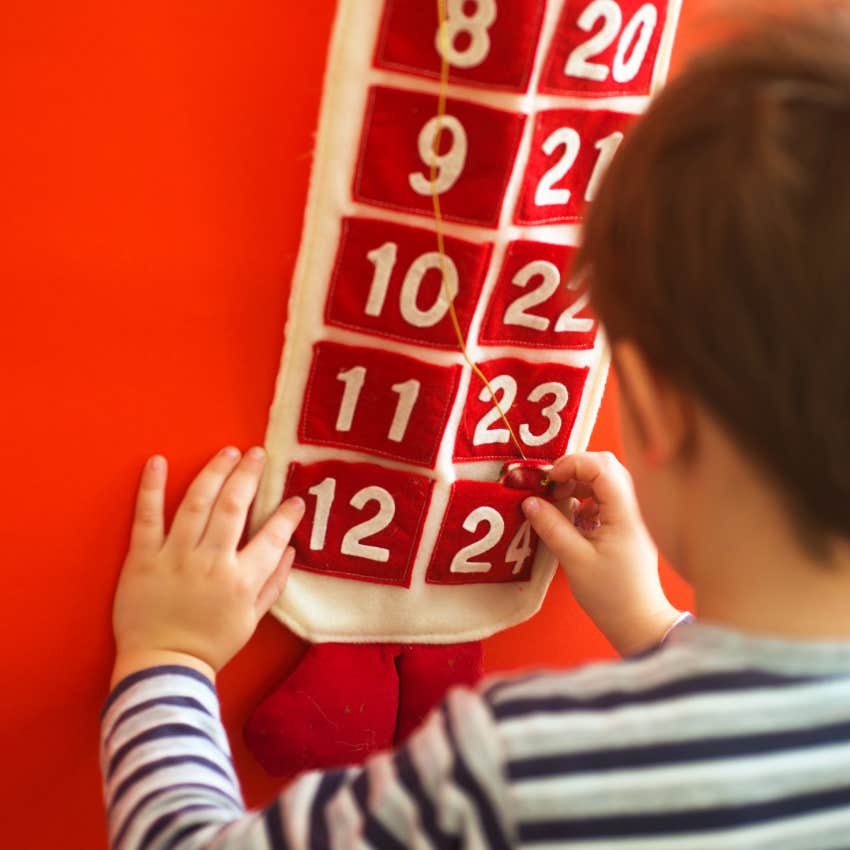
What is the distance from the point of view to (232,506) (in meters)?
0.69

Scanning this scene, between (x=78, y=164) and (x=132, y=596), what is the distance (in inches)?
11.7

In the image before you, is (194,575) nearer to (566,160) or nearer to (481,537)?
(481,537)

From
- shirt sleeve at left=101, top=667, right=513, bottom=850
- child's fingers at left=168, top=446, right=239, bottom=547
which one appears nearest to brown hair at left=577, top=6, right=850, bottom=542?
shirt sleeve at left=101, top=667, right=513, bottom=850

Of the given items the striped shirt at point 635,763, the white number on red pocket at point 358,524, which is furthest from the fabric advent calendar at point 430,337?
the striped shirt at point 635,763

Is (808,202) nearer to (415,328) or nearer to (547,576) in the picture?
(415,328)

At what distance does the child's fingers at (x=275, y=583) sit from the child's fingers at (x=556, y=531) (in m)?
0.20

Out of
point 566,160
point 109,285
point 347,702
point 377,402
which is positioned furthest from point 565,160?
point 347,702

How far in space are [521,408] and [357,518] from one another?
15cm

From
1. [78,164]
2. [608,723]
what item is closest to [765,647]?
[608,723]

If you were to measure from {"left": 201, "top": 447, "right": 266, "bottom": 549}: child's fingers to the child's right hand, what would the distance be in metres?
0.23

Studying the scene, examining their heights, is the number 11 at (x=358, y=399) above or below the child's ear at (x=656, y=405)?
below

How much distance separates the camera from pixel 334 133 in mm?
623

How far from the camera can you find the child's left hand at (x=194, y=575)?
677mm

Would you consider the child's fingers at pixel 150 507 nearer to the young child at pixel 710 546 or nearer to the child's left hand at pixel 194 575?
the child's left hand at pixel 194 575
